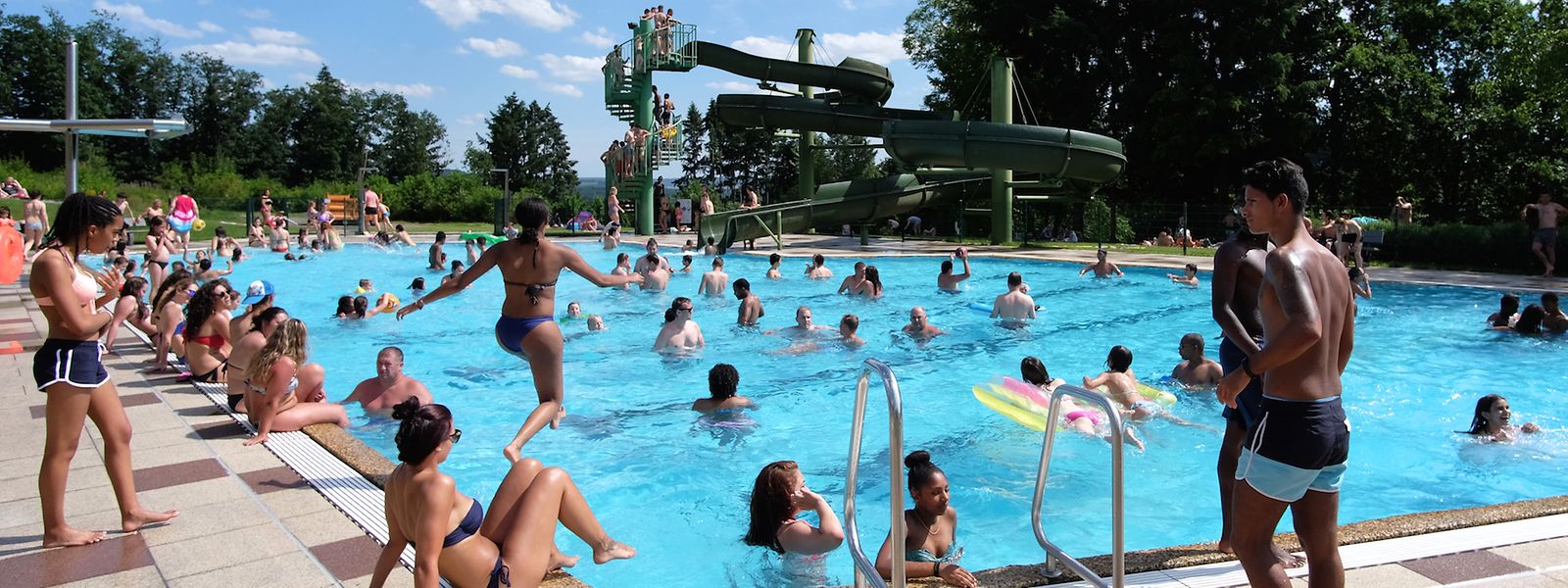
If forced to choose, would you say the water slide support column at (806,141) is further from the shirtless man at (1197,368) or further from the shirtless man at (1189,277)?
the shirtless man at (1197,368)

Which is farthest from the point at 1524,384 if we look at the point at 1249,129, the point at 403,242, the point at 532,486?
the point at 403,242

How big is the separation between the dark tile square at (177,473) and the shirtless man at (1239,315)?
16.5 feet

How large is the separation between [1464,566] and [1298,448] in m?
1.53

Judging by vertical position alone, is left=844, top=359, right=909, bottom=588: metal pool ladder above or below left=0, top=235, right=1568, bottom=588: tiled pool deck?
above

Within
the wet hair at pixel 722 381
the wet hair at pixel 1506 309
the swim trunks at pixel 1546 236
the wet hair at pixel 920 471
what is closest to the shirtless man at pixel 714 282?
the wet hair at pixel 722 381

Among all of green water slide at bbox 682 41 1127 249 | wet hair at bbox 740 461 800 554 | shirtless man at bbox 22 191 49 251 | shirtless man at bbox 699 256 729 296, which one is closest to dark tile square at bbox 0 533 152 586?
wet hair at bbox 740 461 800 554

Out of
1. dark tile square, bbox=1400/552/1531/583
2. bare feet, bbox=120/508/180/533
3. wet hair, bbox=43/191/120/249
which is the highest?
wet hair, bbox=43/191/120/249

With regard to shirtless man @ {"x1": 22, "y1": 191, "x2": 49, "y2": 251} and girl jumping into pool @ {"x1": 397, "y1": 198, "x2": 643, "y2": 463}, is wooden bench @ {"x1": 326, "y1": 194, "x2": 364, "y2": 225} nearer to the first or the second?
shirtless man @ {"x1": 22, "y1": 191, "x2": 49, "y2": 251}

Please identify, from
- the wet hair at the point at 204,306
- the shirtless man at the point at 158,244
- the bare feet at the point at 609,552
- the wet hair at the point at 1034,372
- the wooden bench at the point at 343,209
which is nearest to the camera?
the bare feet at the point at 609,552

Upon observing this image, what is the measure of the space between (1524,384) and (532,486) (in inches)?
410

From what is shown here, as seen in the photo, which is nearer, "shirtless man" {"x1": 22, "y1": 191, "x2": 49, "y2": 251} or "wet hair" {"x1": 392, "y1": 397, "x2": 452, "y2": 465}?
"wet hair" {"x1": 392, "y1": 397, "x2": 452, "y2": 465}

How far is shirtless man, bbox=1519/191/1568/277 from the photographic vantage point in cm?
1656

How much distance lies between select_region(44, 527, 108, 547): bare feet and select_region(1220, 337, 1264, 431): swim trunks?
4686 mm

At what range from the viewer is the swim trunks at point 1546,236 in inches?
657
